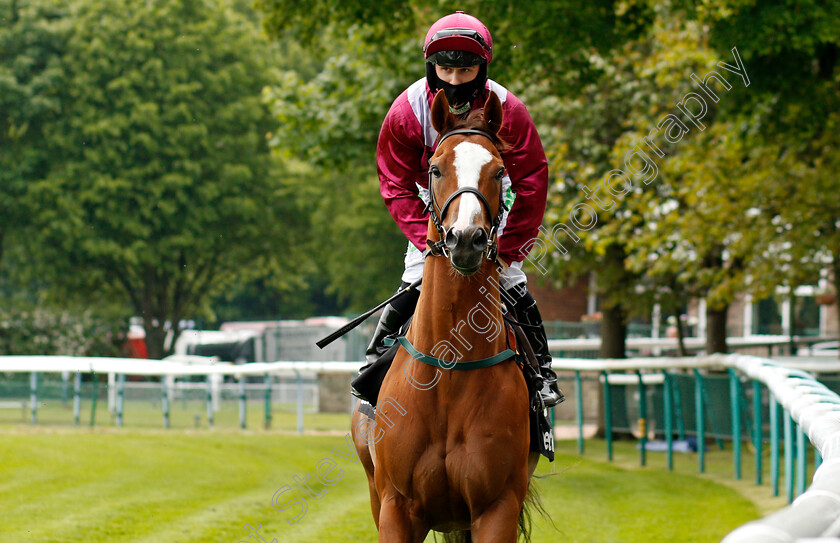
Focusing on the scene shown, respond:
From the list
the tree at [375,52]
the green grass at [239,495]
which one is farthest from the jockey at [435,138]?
the tree at [375,52]

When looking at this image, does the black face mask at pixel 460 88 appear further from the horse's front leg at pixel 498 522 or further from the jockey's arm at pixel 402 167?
the horse's front leg at pixel 498 522

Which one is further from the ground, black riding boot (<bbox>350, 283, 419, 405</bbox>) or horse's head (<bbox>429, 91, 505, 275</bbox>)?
horse's head (<bbox>429, 91, 505, 275</bbox>)

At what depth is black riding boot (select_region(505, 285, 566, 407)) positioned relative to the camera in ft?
15.4

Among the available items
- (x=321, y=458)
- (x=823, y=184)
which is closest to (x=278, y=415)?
(x=321, y=458)

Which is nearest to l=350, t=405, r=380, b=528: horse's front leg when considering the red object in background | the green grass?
the green grass

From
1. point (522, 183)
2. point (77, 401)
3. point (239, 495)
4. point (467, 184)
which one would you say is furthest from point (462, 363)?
point (77, 401)

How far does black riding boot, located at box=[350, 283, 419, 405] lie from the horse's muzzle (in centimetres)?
110

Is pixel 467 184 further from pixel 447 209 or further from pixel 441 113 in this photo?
pixel 441 113

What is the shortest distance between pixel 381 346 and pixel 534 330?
0.76m

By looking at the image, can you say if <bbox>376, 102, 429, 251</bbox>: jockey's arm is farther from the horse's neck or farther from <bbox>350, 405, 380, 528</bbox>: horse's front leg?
<bbox>350, 405, 380, 528</bbox>: horse's front leg

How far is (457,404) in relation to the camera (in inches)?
159

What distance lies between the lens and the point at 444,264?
4.01 meters

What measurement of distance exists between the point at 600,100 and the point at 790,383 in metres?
10.8

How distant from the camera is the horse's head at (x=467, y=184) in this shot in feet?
11.8
